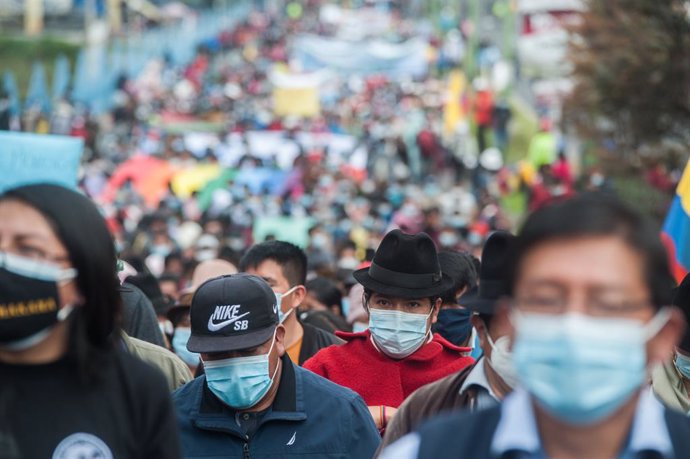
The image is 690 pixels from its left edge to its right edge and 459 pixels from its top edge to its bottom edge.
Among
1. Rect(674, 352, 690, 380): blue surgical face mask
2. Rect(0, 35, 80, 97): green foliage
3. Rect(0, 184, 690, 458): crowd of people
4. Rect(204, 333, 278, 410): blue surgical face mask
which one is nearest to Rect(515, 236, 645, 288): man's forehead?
Rect(0, 184, 690, 458): crowd of people

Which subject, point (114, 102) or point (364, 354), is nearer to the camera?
point (364, 354)

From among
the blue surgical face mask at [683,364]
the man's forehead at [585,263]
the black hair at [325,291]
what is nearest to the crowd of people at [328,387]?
the man's forehead at [585,263]

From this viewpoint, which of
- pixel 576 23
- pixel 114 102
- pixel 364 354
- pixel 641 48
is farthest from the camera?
pixel 114 102

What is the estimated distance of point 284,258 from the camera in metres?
7.83

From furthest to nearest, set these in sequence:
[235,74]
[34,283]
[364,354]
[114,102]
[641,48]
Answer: [235,74]
[114,102]
[641,48]
[364,354]
[34,283]

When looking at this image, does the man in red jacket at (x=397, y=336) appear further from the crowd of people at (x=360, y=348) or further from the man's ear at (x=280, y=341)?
the man's ear at (x=280, y=341)

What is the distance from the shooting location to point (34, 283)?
10.5ft

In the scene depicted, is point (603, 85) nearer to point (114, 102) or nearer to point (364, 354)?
point (364, 354)

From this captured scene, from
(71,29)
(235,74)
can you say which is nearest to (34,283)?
(235,74)

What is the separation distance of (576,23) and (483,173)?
9261mm

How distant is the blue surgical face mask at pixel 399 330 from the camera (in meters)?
6.12

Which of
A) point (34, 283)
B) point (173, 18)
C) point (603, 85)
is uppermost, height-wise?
point (34, 283)

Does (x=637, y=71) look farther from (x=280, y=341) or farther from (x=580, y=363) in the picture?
(x=580, y=363)

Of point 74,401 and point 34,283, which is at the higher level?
point 34,283
